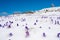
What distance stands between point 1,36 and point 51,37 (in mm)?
2320

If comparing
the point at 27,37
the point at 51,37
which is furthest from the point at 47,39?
the point at 27,37

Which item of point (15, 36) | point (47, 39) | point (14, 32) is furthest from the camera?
point (14, 32)

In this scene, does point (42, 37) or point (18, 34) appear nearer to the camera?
point (42, 37)

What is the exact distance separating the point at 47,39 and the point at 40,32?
92 centimetres

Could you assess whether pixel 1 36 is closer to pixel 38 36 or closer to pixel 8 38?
pixel 8 38

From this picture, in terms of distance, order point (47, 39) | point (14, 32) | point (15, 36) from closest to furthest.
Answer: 1. point (47, 39)
2. point (15, 36)
3. point (14, 32)

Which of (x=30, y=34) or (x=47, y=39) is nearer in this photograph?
(x=47, y=39)

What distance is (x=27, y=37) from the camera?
666cm

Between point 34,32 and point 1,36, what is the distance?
155cm

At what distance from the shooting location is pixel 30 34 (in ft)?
22.9

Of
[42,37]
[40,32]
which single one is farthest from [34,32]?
[42,37]

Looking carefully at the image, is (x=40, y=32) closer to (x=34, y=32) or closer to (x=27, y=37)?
(x=34, y=32)

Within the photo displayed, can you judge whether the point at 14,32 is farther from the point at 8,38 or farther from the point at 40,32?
the point at 40,32

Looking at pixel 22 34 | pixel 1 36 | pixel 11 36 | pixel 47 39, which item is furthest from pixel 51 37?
pixel 1 36
